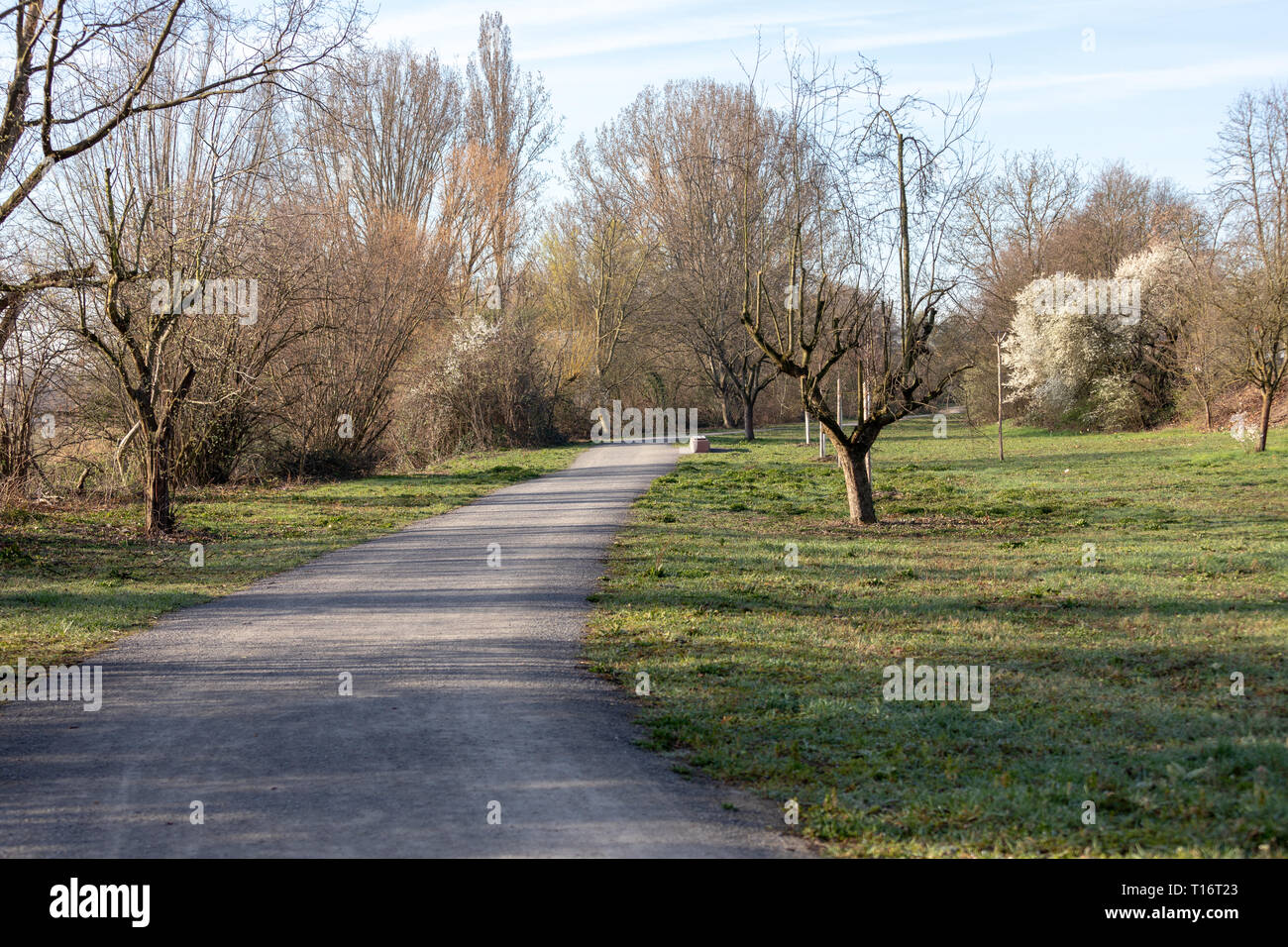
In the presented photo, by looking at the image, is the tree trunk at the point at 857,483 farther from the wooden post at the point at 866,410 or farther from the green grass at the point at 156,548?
the green grass at the point at 156,548

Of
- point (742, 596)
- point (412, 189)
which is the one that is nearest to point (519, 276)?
point (412, 189)

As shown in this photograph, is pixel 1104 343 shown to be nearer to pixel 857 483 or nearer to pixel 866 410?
pixel 866 410

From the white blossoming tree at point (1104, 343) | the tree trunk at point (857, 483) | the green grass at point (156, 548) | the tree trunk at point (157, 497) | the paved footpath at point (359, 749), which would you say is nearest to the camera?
the paved footpath at point (359, 749)

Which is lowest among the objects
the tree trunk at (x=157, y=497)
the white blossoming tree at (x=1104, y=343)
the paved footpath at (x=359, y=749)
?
the paved footpath at (x=359, y=749)

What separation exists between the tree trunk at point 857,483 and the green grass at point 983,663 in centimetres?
42

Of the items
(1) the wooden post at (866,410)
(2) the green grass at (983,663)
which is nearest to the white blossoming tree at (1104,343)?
(2) the green grass at (983,663)

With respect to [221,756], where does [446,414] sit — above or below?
above

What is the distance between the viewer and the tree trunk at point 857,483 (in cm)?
1598

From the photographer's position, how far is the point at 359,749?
5773 millimetres
